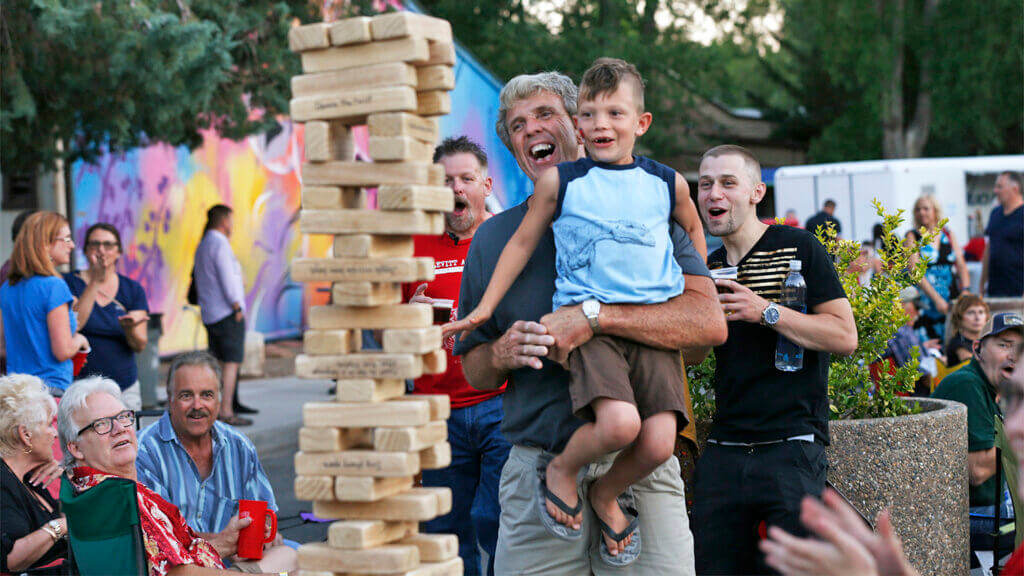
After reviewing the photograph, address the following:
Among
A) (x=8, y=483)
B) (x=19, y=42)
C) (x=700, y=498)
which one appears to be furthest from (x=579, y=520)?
(x=19, y=42)

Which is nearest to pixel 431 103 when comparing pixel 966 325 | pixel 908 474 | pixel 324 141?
pixel 324 141

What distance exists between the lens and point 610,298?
3.33m

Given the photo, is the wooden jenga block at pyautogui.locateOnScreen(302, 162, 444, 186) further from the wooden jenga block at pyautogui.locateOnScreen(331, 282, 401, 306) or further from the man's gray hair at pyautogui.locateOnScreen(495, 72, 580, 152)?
the man's gray hair at pyautogui.locateOnScreen(495, 72, 580, 152)

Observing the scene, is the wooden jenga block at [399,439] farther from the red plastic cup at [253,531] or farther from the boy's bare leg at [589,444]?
the red plastic cup at [253,531]

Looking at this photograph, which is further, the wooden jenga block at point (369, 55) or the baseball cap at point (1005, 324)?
the baseball cap at point (1005, 324)

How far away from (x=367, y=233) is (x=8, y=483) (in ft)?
8.91

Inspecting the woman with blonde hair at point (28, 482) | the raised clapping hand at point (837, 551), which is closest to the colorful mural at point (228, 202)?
the woman with blonde hair at point (28, 482)

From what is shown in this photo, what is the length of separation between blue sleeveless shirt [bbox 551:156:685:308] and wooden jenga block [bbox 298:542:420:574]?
927mm

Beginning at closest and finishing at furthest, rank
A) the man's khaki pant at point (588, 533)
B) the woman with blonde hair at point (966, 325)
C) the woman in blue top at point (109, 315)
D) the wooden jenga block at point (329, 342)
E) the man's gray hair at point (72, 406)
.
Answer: the wooden jenga block at point (329, 342) → the man's khaki pant at point (588, 533) → the man's gray hair at point (72, 406) → the woman with blonde hair at point (966, 325) → the woman in blue top at point (109, 315)

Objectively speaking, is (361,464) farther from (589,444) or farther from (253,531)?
(253,531)

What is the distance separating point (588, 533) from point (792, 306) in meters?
1.26

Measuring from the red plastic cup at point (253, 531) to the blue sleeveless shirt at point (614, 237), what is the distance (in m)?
2.21

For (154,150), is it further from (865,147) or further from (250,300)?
(865,147)

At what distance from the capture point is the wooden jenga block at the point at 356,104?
288 cm
